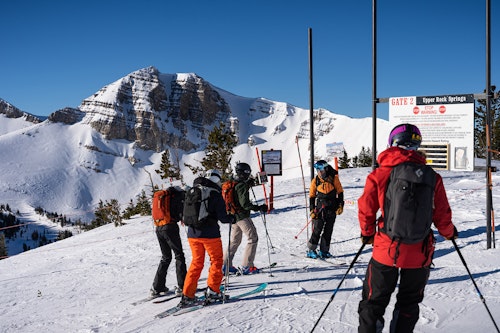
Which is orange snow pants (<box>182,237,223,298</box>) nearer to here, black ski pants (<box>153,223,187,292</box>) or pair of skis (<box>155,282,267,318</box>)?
pair of skis (<box>155,282,267,318</box>)

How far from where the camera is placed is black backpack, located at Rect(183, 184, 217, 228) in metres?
5.29

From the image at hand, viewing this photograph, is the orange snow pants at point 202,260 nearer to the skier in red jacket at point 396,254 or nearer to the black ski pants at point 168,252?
the black ski pants at point 168,252

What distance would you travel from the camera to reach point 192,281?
541 cm

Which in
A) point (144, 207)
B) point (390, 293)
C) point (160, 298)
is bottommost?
point (144, 207)

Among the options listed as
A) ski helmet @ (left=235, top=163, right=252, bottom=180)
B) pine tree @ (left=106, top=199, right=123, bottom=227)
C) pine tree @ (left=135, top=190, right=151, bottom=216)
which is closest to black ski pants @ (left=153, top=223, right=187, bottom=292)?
ski helmet @ (left=235, top=163, right=252, bottom=180)

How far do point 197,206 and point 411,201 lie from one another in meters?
3.11

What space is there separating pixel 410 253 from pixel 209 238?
2912 mm

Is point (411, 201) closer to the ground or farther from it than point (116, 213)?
farther from it

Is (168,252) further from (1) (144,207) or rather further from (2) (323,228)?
(1) (144,207)

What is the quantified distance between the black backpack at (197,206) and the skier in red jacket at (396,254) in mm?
2476

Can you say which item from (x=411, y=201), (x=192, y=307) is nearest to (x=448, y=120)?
(x=411, y=201)

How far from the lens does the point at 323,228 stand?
25.8 feet

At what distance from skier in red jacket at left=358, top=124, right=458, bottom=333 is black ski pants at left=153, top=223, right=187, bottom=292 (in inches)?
134

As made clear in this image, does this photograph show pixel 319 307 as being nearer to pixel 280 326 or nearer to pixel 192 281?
pixel 280 326
